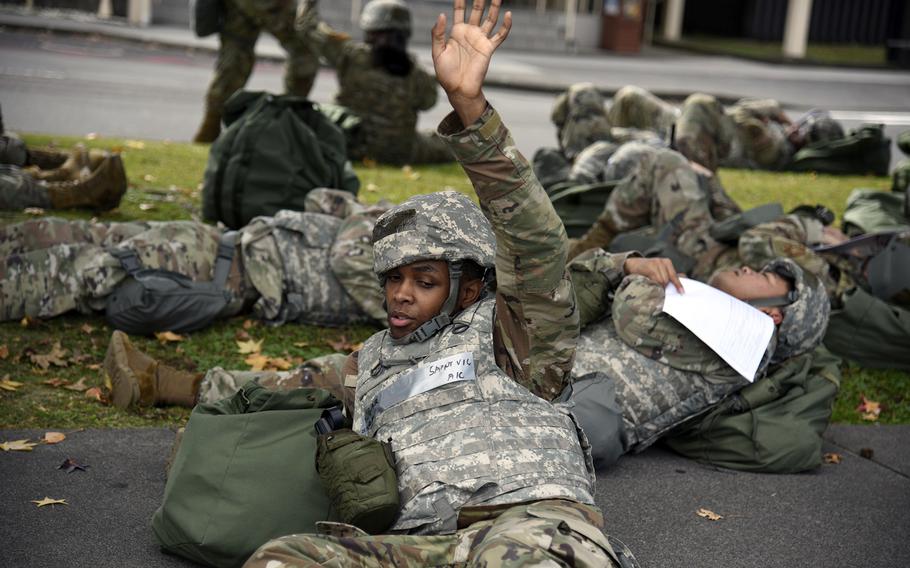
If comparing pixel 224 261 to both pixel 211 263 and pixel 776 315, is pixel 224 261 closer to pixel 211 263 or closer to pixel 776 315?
pixel 211 263

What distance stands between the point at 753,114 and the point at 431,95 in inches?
137

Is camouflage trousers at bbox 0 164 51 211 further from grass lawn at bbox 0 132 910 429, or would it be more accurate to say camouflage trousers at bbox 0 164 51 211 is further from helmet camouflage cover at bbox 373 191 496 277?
helmet camouflage cover at bbox 373 191 496 277

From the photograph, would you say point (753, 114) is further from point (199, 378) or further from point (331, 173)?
point (199, 378)

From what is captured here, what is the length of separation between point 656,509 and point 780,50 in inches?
1210

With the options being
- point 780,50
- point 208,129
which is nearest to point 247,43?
point 208,129

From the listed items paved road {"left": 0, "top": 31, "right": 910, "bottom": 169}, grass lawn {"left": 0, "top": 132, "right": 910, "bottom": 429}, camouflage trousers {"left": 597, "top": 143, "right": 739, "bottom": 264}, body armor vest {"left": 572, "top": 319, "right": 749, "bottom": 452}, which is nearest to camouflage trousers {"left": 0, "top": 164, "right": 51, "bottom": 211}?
grass lawn {"left": 0, "top": 132, "right": 910, "bottom": 429}

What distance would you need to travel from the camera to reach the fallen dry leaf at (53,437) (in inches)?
176

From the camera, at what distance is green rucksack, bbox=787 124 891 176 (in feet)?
40.4

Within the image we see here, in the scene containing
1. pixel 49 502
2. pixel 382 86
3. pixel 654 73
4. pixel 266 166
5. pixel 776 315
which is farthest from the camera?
pixel 654 73

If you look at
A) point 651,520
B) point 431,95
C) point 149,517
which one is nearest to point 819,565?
point 651,520

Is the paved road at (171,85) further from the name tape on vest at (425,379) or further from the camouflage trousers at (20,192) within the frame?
the name tape on vest at (425,379)

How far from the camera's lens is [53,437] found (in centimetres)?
450

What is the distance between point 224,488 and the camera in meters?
3.58

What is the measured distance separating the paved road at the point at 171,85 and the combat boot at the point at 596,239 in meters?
6.17
